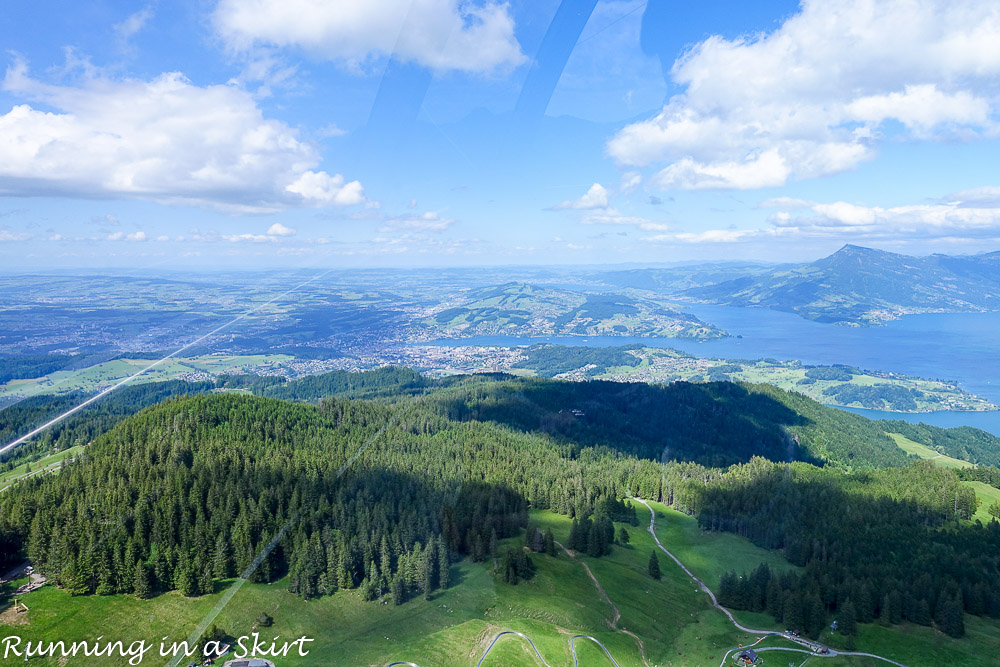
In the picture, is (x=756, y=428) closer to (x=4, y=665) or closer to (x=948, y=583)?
(x=948, y=583)

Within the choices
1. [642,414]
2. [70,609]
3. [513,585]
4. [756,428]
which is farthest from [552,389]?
[70,609]

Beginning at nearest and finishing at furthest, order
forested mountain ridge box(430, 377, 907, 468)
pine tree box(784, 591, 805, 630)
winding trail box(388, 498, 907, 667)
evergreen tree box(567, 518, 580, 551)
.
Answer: winding trail box(388, 498, 907, 667) < pine tree box(784, 591, 805, 630) < evergreen tree box(567, 518, 580, 551) < forested mountain ridge box(430, 377, 907, 468)

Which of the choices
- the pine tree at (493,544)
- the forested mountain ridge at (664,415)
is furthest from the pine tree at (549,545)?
the forested mountain ridge at (664,415)

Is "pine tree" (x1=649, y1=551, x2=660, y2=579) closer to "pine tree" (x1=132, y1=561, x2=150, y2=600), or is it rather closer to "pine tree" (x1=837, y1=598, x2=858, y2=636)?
"pine tree" (x1=837, y1=598, x2=858, y2=636)

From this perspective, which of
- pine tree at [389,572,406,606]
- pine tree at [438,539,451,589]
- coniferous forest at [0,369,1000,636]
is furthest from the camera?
pine tree at [438,539,451,589]

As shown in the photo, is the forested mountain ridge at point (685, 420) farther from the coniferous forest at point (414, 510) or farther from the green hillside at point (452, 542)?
the green hillside at point (452, 542)

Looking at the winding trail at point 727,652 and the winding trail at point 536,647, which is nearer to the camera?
the winding trail at point 536,647

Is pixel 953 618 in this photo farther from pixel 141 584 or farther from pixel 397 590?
pixel 141 584

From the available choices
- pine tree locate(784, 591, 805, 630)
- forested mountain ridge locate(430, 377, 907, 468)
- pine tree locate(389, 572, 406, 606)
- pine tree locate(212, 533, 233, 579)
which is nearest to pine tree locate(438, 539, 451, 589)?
pine tree locate(389, 572, 406, 606)
